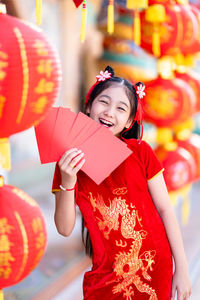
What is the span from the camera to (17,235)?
86 cm

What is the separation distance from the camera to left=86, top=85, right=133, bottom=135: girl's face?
3.41 feet

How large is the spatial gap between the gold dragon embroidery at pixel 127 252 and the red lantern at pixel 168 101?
88 centimetres

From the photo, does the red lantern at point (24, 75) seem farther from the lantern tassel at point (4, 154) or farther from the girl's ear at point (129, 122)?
the girl's ear at point (129, 122)

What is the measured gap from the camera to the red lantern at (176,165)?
6.27 ft

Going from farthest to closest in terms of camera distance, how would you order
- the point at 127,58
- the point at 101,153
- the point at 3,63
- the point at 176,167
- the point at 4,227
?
the point at 127,58 < the point at 176,167 < the point at 101,153 < the point at 4,227 < the point at 3,63

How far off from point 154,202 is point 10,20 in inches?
24.1

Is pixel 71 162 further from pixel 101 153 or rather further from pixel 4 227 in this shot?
pixel 4 227

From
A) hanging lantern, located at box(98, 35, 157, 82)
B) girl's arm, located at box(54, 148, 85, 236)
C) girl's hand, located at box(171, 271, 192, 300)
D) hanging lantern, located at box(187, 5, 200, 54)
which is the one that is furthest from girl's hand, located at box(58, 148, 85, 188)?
hanging lantern, located at box(98, 35, 157, 82)

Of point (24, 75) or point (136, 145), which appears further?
point (136, 145)

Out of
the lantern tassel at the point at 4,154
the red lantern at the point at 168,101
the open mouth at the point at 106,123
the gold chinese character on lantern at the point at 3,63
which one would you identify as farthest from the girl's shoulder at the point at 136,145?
the red lantern at the point at 168,101

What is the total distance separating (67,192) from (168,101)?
1.01 meters

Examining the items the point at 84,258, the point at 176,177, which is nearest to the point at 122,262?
the point at 176,177

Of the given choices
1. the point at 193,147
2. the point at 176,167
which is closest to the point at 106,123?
the point at 176,167

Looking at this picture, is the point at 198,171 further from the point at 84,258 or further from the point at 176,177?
the point at 84,258
